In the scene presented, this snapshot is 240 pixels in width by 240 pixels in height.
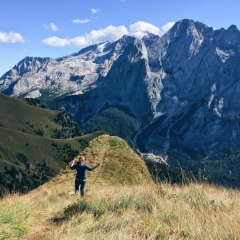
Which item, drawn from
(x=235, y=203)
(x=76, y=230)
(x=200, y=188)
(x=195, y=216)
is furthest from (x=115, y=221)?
(x=200, y=188)

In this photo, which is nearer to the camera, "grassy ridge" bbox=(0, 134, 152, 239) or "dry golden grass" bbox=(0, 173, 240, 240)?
"dry golden grass" bbox=(0, 173, 240, 240)

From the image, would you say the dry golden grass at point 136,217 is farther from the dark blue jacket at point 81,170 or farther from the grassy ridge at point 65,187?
the dark blue jacket at point 81,170

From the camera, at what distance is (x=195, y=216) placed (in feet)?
29.2

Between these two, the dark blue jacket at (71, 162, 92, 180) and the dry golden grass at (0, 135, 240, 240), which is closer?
the dry golden grass at (0, 135, 240, 240)

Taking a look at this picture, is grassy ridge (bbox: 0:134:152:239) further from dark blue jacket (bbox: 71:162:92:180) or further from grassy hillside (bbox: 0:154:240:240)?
dark blue jacket (bbox: 71:162:92:180)

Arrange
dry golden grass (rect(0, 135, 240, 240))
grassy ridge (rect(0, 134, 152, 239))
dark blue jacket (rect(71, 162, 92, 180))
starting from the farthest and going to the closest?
dark blue jacket (rect(71, 162, 92, 180)) → grassy ridge (rect(0, 134, 152, 239)) → dry golden grass (rect(0, 135, 240, 240))

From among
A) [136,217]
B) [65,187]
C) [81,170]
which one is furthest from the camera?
[65,187]

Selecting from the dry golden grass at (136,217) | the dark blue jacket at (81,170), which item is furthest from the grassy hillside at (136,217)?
the dark blue jacket at (81,170)

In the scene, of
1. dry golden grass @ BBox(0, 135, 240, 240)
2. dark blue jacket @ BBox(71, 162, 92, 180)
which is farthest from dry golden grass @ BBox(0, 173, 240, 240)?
dark blue jacket @ BBox(71, 162, 92, 180)

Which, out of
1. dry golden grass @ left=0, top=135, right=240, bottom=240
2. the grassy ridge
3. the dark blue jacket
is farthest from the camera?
the dark blue jacket

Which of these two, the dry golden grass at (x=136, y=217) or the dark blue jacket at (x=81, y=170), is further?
the dark blue jacket at (x=81, y=170)

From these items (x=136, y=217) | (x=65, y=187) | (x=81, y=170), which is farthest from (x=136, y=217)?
(x=65, y=187)

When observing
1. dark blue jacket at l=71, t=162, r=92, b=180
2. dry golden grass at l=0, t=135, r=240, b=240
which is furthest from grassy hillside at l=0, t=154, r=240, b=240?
dark blue jacket at l=71, t=162, r=92, b=180

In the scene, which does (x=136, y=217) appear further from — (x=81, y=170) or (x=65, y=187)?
(x=65, y=187)
